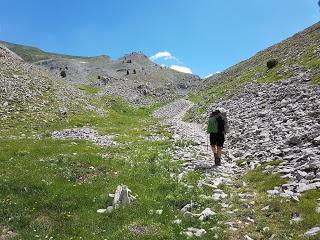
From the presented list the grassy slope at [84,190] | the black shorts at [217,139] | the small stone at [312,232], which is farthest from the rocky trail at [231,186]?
the black shorts at [217,139]

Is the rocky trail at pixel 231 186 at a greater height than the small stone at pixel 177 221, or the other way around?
the rocky trail at pixel 231 186

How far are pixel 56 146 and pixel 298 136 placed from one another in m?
17.0

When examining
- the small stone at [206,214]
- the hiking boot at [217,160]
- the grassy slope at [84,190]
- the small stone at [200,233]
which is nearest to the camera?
the small stone at [200,233]

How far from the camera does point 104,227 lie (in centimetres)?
1541

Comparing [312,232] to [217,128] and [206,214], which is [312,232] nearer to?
[206,214]

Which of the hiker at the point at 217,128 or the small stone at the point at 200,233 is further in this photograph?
the hiker at the point at 217,128

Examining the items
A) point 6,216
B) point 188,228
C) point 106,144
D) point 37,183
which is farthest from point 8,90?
point 188,228

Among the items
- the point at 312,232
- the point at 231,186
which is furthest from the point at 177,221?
the point at 231,186

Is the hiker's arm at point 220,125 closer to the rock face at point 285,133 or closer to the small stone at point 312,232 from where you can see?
the rock face at point 285,133

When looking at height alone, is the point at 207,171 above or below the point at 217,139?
below

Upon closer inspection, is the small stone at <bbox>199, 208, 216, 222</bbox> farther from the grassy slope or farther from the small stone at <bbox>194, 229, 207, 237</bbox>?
the small stone at <bbox>194, 229, 207, 237</bbox>

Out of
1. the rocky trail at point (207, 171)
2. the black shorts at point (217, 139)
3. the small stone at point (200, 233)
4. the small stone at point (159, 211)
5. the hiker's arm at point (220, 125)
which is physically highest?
the hiker's arm at point (220, 125)

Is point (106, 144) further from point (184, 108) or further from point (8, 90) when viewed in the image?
point (184, 108)

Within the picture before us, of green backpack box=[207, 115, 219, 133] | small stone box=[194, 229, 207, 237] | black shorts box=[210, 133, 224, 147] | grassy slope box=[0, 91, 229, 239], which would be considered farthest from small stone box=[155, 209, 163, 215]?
green backpack box=[207, 115, 219, 133]
